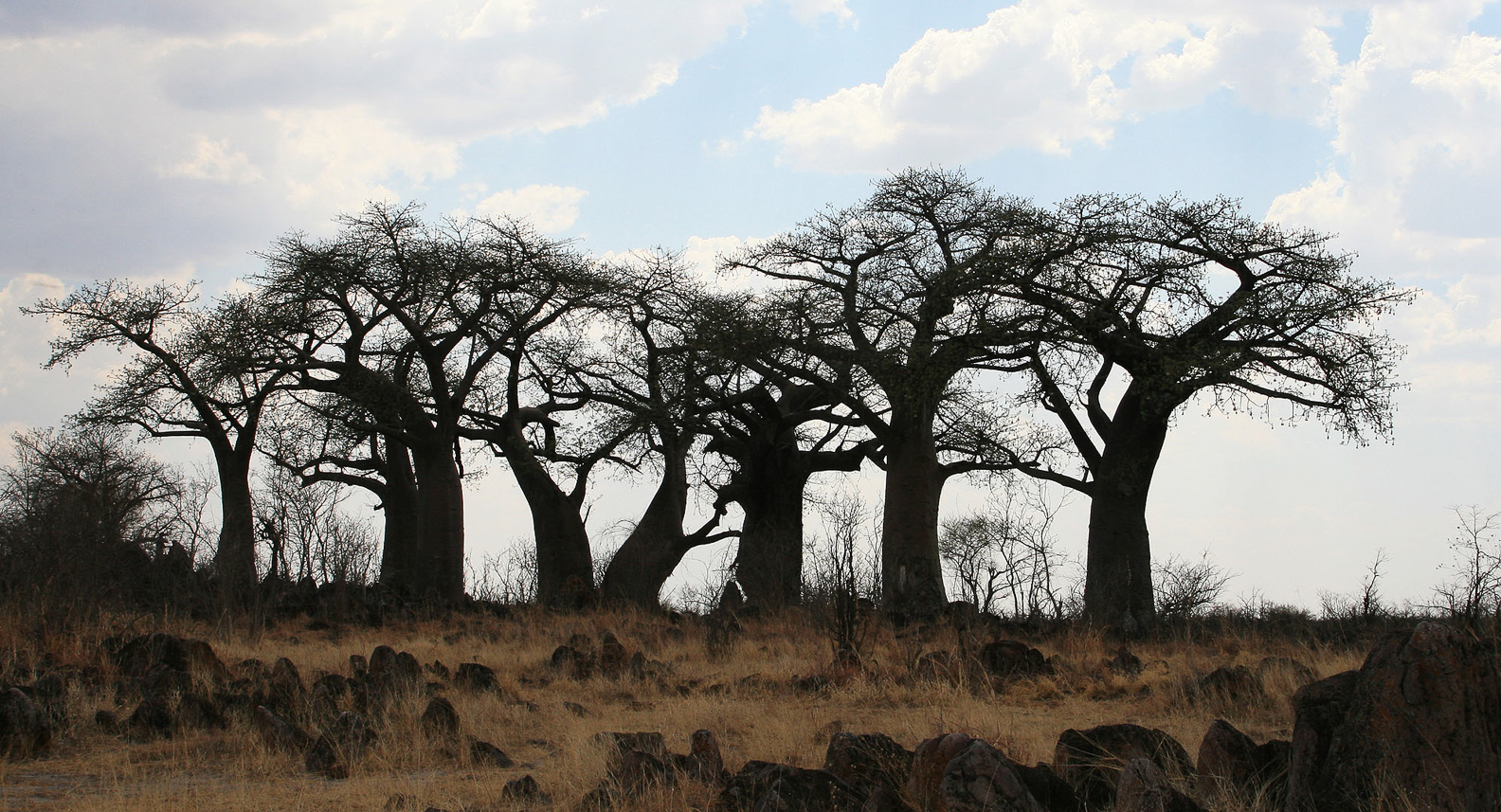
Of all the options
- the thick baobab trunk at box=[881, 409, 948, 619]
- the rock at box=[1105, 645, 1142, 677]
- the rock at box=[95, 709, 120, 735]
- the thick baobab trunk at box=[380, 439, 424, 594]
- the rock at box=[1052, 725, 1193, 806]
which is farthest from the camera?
the thick baobab trunk at box=[380, 439, 424, 594]

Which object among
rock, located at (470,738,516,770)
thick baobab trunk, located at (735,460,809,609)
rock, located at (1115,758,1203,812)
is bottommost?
rock, located at (470,738,516,770)

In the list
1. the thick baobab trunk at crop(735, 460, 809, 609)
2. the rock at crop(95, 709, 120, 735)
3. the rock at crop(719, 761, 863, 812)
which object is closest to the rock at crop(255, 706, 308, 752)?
the rock at crop(95, 709, 120, 735)

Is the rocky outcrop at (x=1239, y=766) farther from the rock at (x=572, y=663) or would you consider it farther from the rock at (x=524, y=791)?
the rock at (x=572, y=663)

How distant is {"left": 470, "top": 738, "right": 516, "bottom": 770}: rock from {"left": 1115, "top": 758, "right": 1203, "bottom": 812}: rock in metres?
3.04

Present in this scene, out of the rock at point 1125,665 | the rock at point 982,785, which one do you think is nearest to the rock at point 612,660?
the rock at point 1125,665

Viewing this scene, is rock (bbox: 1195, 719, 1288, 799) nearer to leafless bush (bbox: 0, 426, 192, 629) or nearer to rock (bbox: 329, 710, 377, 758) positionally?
rock (bbox: 329, 710, 377, 758)

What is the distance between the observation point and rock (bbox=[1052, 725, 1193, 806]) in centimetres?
391

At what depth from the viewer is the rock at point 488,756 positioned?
17.0 feet

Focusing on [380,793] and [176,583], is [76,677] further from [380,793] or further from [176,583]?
[176,583]

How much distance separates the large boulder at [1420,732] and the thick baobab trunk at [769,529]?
12167mm

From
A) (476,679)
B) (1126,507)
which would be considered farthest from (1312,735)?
(1126,507)

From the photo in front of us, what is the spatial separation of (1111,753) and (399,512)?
1621cm

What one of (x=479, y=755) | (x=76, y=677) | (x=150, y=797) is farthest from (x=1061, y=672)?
(x=76, y=677)

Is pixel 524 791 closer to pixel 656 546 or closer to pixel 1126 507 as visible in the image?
pixel 1126 507
